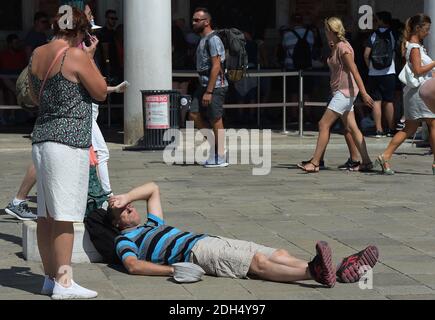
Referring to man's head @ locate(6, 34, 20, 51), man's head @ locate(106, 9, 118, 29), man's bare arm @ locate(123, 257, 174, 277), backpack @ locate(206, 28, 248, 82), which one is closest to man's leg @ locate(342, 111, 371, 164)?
backpack @ locate(206, 28, 248, 82)

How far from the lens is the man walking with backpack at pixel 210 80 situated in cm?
1360

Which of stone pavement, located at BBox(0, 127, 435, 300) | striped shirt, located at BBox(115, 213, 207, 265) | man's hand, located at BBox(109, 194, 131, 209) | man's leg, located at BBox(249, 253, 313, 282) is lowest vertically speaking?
stone pavement, located at BBox(0, 127, 435, 300)

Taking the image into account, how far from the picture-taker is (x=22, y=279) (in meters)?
7.79

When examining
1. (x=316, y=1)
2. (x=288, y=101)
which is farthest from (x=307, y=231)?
(x=316, y=1)

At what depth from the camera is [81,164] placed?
7137 millimetres

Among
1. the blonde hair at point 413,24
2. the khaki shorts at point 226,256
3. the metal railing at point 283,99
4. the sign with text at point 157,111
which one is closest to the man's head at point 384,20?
the metal railing at point 283,99

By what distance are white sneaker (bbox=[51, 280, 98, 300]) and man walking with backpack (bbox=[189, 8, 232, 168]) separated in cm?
666

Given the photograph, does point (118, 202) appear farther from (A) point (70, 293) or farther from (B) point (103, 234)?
(A) point (70, 293)

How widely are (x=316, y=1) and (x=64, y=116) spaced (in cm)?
1463

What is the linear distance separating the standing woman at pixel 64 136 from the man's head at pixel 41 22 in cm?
1252

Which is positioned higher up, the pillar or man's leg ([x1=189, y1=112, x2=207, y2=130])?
the pillar

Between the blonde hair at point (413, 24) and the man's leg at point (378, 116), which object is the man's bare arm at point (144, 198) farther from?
the man's leg at point (378, 116)

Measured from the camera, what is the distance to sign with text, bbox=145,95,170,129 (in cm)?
1551

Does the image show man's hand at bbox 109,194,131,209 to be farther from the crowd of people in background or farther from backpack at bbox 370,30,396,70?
the crowd of people in background
